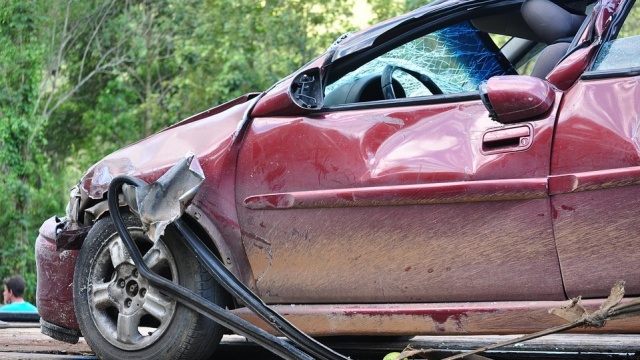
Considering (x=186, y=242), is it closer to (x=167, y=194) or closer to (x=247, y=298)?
(x=167, y=194)

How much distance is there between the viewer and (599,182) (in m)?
3.41

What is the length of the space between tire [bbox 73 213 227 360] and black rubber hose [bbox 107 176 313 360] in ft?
0.26

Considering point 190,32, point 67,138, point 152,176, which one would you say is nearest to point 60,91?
point 67,138

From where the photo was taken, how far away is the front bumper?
4766 mm

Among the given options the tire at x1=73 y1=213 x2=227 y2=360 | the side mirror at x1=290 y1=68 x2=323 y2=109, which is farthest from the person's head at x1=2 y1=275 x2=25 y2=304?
the side mirror at x1=290 y1=68 x2=323 y2=109

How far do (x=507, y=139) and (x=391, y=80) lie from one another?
1108 mm

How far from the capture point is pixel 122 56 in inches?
1002

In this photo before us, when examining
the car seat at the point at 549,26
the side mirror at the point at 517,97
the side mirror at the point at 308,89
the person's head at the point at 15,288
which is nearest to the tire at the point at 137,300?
the side mirror at the point at 308,89

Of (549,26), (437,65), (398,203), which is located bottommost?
(398,203)

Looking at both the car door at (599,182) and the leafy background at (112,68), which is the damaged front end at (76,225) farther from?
the leafy background at (112,68)

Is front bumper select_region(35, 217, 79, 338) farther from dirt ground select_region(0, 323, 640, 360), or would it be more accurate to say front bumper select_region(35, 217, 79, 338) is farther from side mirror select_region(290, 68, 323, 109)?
side mirror select_region(290, 68, 323, 109)

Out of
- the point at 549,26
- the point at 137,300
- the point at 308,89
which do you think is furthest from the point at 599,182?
the point at 137,300

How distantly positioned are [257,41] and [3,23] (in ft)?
17.9

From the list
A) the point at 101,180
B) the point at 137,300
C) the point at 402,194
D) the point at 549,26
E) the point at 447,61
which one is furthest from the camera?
the point at 447,61
